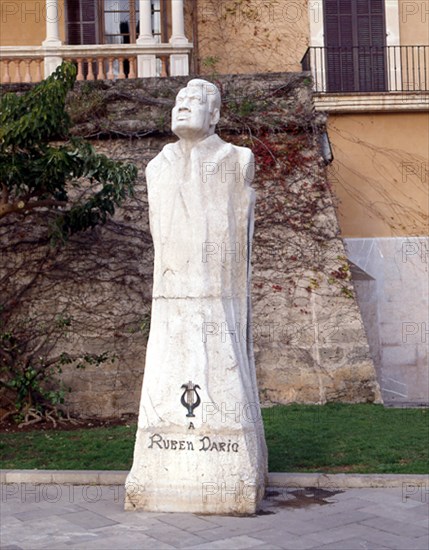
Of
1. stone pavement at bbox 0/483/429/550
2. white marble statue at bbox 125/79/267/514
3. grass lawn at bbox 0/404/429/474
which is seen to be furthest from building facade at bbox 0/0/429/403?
white marble statue at bbox 125/79/267/514

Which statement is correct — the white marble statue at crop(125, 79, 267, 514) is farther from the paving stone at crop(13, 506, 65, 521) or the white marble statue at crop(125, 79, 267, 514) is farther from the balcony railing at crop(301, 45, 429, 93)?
the balcony railing at crop(301, 45, 429, 93)

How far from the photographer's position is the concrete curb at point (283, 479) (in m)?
6.91

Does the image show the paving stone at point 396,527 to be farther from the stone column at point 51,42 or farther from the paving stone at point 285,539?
the stone column at point 51,42

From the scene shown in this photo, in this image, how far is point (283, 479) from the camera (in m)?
7.04

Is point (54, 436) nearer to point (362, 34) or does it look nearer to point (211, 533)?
point (211, 533)

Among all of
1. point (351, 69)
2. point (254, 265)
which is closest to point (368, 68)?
point (351, 69)

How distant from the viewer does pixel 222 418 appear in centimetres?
605

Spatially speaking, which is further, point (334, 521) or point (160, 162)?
point (160, 162)

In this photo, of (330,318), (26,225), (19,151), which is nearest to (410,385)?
(330,318)

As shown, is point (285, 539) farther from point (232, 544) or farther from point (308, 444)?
point (308, 444)

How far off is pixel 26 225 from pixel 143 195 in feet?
5.60

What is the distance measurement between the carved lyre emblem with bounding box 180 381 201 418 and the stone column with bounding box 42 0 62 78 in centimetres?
1038

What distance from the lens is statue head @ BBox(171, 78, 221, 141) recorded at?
6.34 metres

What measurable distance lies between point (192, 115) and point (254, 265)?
6048 mm
